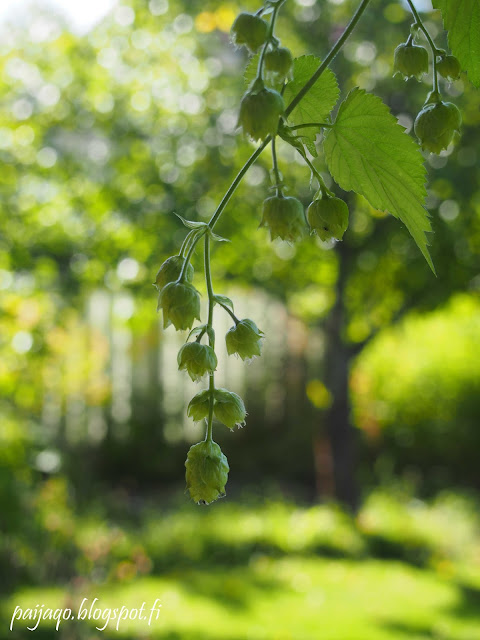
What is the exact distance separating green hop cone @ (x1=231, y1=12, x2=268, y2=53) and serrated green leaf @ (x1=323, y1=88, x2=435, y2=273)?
0.25 ft

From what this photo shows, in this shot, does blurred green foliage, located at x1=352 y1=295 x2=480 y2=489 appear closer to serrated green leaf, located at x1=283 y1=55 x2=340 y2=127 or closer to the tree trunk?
the tree trunk

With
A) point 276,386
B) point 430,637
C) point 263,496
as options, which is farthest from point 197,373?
point 276,386

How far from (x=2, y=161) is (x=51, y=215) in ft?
1.45

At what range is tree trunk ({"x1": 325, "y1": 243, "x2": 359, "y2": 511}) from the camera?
4875 millimetres

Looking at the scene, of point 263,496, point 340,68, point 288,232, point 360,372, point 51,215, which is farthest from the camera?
point 360,372

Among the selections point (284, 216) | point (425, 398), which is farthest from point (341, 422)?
point (284, 216)

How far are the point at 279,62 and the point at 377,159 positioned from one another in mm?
100

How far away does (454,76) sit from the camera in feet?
1.82

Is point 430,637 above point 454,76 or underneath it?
above

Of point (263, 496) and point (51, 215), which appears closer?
point (51, 215)

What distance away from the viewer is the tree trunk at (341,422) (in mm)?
4875

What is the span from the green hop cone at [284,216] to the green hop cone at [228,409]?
117 millimetres

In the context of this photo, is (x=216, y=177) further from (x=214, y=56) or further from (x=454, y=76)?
(x=454, y=76)

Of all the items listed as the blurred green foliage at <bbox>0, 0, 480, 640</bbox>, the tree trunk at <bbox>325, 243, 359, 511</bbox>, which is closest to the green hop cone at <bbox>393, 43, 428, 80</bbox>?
the blurred green foliage at <bbox>0, 0, 480, 640</bbox>
